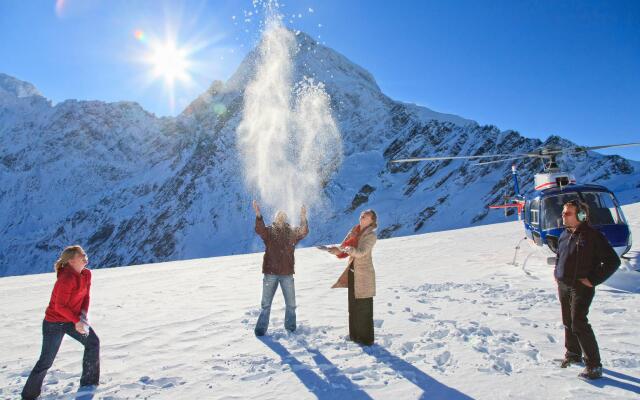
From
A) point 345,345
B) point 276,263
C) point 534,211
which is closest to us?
point 345,345

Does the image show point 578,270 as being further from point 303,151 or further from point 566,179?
point 303,151

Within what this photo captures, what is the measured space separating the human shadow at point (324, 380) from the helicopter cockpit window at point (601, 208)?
24.5ft

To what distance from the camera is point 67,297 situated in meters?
4.44

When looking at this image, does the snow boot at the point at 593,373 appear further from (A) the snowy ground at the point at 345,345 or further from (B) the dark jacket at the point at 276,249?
(B) the dark jacket at the point at 276,249

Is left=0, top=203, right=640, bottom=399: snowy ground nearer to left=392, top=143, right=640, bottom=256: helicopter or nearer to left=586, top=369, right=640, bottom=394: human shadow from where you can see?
left=586, top=369, right=640, bottom=394: human shadow

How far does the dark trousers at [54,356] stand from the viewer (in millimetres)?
4391

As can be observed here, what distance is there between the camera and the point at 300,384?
457 centimetres

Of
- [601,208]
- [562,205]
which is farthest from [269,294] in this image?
[601,208]

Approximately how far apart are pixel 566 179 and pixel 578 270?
7415mm

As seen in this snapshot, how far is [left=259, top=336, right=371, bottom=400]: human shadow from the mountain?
63.6 m

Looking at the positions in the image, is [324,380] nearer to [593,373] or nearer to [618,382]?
[593,373]

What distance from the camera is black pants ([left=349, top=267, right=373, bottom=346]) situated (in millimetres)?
5762

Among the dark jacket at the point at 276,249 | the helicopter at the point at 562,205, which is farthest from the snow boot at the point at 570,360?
the helicopter at the point at 562,205

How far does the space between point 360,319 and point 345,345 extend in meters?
0.41
